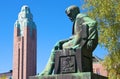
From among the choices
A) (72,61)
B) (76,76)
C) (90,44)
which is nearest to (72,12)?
(90,44)

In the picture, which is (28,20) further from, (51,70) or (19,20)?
(51,70)

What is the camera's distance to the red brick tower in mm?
115438

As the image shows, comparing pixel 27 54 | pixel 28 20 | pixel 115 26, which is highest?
pixel 28 20

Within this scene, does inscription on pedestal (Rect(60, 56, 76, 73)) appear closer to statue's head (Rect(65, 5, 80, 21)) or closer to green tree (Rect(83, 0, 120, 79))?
statue's head (Rect(65, 5, 80, 21))

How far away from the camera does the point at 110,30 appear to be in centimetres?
2306

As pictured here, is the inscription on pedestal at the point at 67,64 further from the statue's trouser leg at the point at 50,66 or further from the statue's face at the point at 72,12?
the statue's face at the point at 72,12

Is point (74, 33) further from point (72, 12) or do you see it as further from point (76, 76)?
point (76, 76)

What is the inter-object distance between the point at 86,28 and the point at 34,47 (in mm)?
112638

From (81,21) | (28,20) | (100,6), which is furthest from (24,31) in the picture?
(81,21)

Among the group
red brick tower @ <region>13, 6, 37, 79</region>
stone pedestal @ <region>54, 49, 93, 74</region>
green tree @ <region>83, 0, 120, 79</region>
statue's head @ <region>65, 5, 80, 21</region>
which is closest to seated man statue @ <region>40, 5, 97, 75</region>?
statue's head @ <region>65, 5, 80, 21</region>

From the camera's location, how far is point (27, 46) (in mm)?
118062

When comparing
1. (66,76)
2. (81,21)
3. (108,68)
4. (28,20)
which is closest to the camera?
(66,76)

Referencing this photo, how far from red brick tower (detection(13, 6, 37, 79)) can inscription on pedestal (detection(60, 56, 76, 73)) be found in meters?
105

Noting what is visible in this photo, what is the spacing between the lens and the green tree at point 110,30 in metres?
22.7
